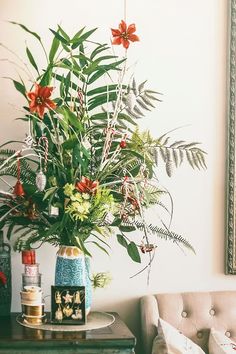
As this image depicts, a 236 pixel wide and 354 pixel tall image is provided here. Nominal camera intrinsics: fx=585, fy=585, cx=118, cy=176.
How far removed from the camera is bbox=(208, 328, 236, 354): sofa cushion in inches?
99.4

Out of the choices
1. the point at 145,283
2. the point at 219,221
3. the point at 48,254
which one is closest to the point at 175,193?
the point at 219,221

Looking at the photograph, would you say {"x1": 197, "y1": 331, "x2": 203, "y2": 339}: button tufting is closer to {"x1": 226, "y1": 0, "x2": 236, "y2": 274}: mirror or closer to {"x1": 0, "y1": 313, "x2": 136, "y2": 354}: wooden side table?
{"x1": 226, "y1": 0, "x2": 236, "y2": 274}: mirror

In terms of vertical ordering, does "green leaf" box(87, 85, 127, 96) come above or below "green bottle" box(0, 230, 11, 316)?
above

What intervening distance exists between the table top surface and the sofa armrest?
0.26 metres

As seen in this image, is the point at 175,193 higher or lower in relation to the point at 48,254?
higher

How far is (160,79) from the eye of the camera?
2.84 meters

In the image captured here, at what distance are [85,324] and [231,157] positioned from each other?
42.7 inches

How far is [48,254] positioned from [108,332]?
573 millimetres

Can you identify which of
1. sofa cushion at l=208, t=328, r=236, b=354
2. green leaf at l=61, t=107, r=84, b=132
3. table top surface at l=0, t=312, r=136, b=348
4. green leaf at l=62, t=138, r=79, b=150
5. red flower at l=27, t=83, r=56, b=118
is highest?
red flower at l=27, t=83, r=56, b=118

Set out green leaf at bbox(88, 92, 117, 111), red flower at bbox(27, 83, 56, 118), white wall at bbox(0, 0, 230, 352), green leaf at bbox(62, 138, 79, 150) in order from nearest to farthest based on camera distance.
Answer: red flower at bbox(27, 83, 56, 118)
green leaf at bbox(62, 138, 79, 150)
green leaf at bbox(88, 92, 117, 111)
white wall at bbox(0, 0, 230, 352)

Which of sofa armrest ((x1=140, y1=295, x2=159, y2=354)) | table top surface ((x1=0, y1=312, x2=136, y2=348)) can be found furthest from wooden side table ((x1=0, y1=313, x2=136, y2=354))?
sofa armrest ((x1=140, y1=295, x2=159, y2=354))

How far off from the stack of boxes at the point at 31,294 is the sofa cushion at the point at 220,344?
0.76 m

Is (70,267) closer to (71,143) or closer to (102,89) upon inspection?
(71,143)

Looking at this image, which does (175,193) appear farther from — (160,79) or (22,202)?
(22,202)
